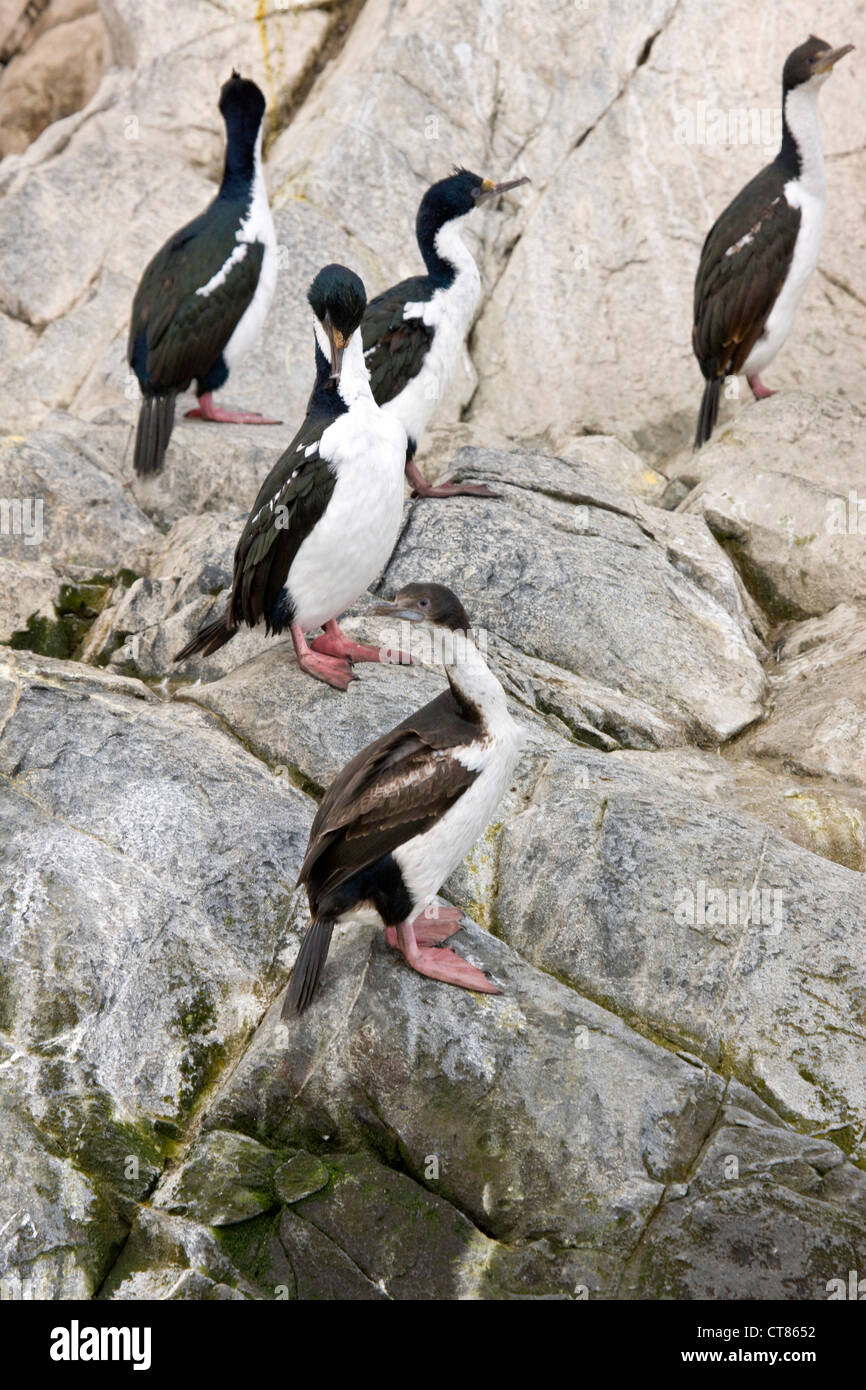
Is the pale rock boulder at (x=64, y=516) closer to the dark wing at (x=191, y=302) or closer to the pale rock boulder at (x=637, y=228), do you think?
the dark wing at (x=191, y=302)

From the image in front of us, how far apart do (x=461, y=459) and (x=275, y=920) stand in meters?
4.32

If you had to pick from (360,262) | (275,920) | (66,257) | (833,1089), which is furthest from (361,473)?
(66,257)

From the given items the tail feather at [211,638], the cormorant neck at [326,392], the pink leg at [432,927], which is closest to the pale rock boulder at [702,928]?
the pink leg at [432,927]

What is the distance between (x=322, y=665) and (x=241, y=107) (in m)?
5.82

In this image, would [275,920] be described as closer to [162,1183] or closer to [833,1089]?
[162,1183]

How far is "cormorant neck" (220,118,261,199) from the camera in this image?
10.7 metres

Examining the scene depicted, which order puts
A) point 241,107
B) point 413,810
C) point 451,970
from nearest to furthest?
1. point 413,810
2. point 451,970
3. point 241,107

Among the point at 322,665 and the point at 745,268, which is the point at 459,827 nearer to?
the point at 322,665

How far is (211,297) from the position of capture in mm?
10367

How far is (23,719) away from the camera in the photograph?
21.0ft

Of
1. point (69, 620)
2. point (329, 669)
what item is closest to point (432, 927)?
point (329, 669)

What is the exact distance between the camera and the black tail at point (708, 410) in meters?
11.0

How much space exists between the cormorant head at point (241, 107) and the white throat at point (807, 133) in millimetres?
3961

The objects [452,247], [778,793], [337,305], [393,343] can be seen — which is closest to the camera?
[337,305]
